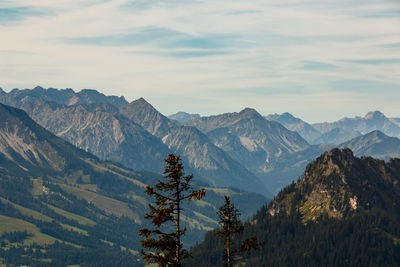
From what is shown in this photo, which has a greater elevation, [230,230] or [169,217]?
[169,217]

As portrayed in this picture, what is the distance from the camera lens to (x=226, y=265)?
2186 inches

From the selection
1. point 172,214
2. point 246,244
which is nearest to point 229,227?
point 246,244

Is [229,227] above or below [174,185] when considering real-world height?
below

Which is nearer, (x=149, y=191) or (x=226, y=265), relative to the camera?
(x=149, y=191)

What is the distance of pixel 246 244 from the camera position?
53.9m

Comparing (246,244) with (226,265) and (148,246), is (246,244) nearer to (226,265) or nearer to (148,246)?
(226,265)

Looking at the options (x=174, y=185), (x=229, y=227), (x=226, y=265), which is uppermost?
(x=174, y=185)

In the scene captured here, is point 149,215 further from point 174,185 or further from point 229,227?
point 229,227

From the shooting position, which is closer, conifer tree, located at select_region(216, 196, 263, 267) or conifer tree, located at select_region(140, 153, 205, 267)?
conifer tree, located at select_region(140, 153, 205, 267)

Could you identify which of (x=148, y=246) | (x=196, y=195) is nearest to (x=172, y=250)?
(x=148, y=246)

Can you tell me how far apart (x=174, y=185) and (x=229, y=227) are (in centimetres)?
675

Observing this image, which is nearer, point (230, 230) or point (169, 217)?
point (169, 217)

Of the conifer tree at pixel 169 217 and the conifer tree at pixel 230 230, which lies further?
the conifer tree at pixel 230 230

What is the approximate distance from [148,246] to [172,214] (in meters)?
4.08
